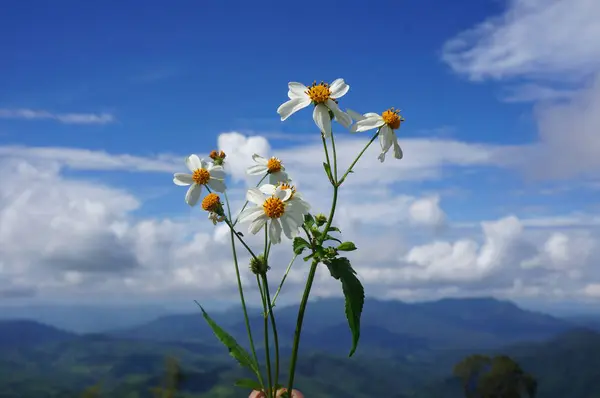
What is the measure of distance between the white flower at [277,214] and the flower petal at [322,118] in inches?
10.2

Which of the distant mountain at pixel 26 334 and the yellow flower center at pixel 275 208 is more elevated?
the distant mountain at pixel 26 334

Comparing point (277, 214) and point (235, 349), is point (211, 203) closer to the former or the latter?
point (277, 214)

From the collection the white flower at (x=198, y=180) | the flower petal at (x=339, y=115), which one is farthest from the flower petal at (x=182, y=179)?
the flower petal at (x=339, y=115)

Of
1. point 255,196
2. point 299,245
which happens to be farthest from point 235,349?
point 255,196

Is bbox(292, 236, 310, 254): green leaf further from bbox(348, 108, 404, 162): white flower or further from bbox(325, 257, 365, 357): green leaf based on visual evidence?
bbox(348, 108, 404, 162): white flower

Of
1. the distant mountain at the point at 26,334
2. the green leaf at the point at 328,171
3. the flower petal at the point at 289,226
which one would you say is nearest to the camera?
the flower petal at the point at 289,226

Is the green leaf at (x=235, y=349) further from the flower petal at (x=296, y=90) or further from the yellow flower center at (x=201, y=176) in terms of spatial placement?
the flower petal at (x=296, y=90)

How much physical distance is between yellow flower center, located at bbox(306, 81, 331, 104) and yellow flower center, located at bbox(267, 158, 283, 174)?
0.28 m

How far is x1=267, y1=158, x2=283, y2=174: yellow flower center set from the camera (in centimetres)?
239

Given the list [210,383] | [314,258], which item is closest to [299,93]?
[314,258]

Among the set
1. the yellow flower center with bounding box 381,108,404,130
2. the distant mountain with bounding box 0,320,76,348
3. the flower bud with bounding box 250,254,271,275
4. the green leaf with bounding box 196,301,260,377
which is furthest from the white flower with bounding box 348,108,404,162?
the distant mountain with bounding box 0,320,76,348

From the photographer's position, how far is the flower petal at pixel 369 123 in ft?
7.49

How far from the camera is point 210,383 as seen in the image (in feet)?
231

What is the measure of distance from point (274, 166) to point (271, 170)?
19 millimetres
